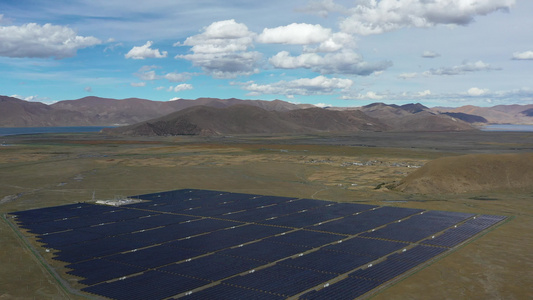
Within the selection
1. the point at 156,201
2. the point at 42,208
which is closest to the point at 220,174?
the point at 156,201

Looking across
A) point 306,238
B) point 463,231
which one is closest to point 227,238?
point 306,238

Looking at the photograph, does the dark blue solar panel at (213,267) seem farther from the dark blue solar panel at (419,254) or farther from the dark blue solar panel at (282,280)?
the dark blue solar panel at (419,254)

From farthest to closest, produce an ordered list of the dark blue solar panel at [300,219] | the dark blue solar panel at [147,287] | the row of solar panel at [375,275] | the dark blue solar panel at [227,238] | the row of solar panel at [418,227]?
1. the dark blue solar panel at [300,219]
2. the row of solar panel at [418,227]
3. the dark blue solar panel at [227,238]
4. the row of solar panel at [375,275]
5. the dark blue solar panel at [147,287]

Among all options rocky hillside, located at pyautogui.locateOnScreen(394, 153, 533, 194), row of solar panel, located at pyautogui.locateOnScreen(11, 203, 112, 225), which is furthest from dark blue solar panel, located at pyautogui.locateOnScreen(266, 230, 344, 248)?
rocky hillside, located at pyautogui.locateOnScreen(394, 153, 533, 194)

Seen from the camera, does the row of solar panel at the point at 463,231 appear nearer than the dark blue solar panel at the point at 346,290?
No

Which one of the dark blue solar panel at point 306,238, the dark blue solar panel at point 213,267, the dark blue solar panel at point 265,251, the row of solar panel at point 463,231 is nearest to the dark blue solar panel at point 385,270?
the dark blue solar panel at point 265,251
